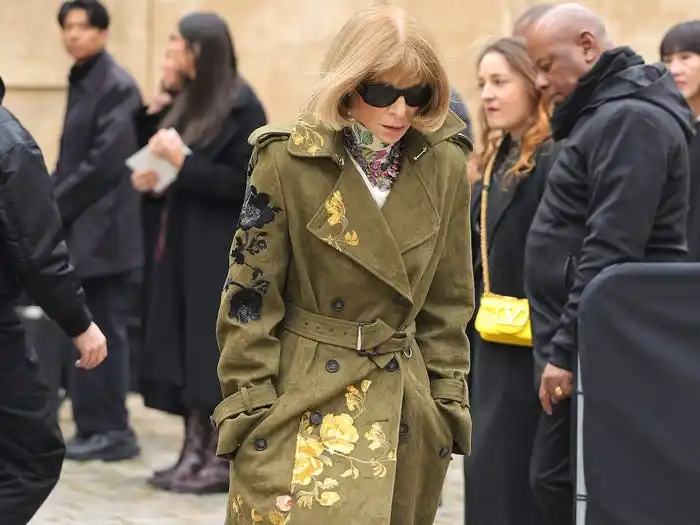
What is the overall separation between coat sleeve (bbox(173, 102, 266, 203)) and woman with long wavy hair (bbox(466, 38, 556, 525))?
1639 millimetres

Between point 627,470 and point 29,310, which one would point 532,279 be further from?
point 29,310

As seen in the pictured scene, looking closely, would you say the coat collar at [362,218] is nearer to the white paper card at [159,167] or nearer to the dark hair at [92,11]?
the white paper card at [159,167]

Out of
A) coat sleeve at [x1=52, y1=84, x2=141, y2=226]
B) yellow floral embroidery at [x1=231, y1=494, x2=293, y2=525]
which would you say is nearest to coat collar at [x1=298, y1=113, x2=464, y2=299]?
yellow floral embroidery at [x1=231, y1=494, x2=293, y2=525]

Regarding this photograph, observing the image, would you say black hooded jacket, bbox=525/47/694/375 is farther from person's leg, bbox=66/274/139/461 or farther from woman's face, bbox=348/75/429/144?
person's leg, bbox=66/274/139/461

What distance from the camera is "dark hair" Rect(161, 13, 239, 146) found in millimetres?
7496

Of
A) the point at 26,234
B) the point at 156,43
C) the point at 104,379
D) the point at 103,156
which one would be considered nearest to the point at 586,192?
the point at 26,234

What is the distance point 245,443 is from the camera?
402 centimetres

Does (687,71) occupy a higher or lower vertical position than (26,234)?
higher

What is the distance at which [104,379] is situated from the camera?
28.2ft

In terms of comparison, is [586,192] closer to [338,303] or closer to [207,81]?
[338,303]

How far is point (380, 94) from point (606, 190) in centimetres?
144

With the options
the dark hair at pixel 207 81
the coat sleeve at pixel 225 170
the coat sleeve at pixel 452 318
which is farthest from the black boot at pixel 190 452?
Result: the coat sleeve at pixel 452 318

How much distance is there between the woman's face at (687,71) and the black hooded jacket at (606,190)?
191 centimetres

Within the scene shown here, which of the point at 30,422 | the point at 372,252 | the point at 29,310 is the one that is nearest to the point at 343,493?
the point at 372,252
